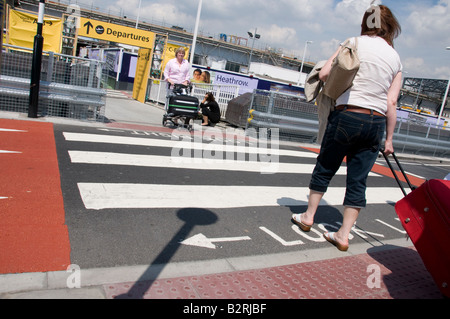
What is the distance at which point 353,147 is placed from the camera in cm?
340

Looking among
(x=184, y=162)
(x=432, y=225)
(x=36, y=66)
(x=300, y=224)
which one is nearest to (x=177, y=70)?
(x=36, y=66)

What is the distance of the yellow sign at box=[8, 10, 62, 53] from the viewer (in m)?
14.8

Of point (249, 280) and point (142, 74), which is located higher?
point (142, 74)

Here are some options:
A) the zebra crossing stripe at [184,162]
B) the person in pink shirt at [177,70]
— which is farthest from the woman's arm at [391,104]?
the person in pink shirt at [177,70]

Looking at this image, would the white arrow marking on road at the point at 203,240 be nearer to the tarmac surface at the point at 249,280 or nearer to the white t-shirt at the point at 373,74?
the tarmac surface at the point at 249,280

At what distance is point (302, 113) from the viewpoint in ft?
37.2

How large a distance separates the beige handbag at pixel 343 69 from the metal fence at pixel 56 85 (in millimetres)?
6521

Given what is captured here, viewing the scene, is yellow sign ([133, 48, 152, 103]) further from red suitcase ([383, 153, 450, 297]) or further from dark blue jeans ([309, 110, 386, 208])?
red suitcase ([383, 153, 450, 297])

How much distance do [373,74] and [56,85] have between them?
291 inches

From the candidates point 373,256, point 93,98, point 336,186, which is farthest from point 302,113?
point 373,256

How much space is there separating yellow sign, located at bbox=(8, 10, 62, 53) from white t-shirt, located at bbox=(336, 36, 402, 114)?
14.8 metres

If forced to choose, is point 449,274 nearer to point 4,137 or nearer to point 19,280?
point 19,280

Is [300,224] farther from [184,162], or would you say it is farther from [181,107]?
[181,107]

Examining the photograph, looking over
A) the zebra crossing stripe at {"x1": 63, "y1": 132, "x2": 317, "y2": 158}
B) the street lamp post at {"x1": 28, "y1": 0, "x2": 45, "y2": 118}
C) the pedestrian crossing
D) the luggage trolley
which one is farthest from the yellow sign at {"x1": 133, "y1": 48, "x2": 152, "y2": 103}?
the pedestrian crossing
